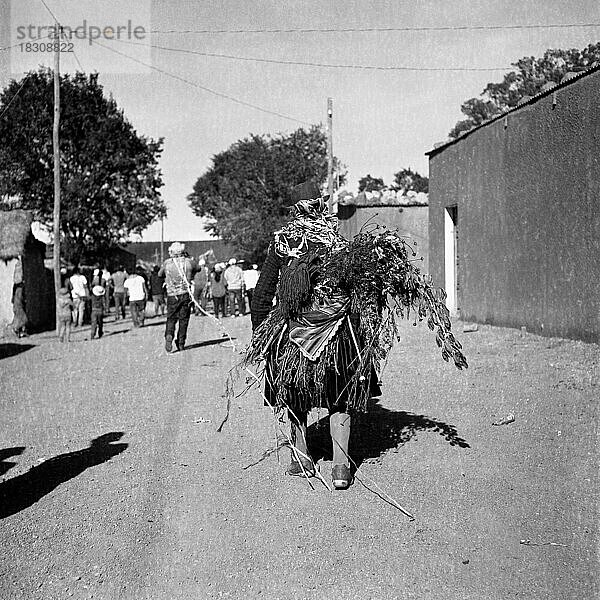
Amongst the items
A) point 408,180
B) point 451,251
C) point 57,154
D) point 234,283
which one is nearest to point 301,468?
point 451,251

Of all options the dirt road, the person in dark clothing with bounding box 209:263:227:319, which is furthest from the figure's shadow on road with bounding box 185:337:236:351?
the person in dark clothing with bounding box 209:263:227:319

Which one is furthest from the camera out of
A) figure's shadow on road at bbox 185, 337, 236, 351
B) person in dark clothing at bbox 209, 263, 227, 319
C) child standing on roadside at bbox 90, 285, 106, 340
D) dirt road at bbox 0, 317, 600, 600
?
person in dark clothing at bbox 209, 263, 227, 319

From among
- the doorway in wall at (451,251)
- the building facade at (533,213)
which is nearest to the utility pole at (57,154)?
the doorway in wall at (451,251)

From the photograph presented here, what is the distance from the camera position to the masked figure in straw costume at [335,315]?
211 inches

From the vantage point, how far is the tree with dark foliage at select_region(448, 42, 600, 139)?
114ft

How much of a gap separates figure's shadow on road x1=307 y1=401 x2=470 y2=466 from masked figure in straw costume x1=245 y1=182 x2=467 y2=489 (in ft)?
2.53

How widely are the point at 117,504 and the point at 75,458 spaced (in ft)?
4.50

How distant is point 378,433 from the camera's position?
6.92 m

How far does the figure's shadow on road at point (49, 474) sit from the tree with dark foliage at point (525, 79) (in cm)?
2965

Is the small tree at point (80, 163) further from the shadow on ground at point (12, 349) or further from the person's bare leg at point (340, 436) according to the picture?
the person's bare leg at point (340, 436)

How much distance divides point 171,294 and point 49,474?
7263mm

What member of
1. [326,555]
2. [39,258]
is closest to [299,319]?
[326,555]

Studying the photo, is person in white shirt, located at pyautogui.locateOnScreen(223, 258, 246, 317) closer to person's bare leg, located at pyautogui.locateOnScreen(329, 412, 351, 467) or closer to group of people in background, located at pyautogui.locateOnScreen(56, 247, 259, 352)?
group of people in background, located at pyautogui.locateOnScreen(56, 247, 259, 352)

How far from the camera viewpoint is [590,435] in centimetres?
645
